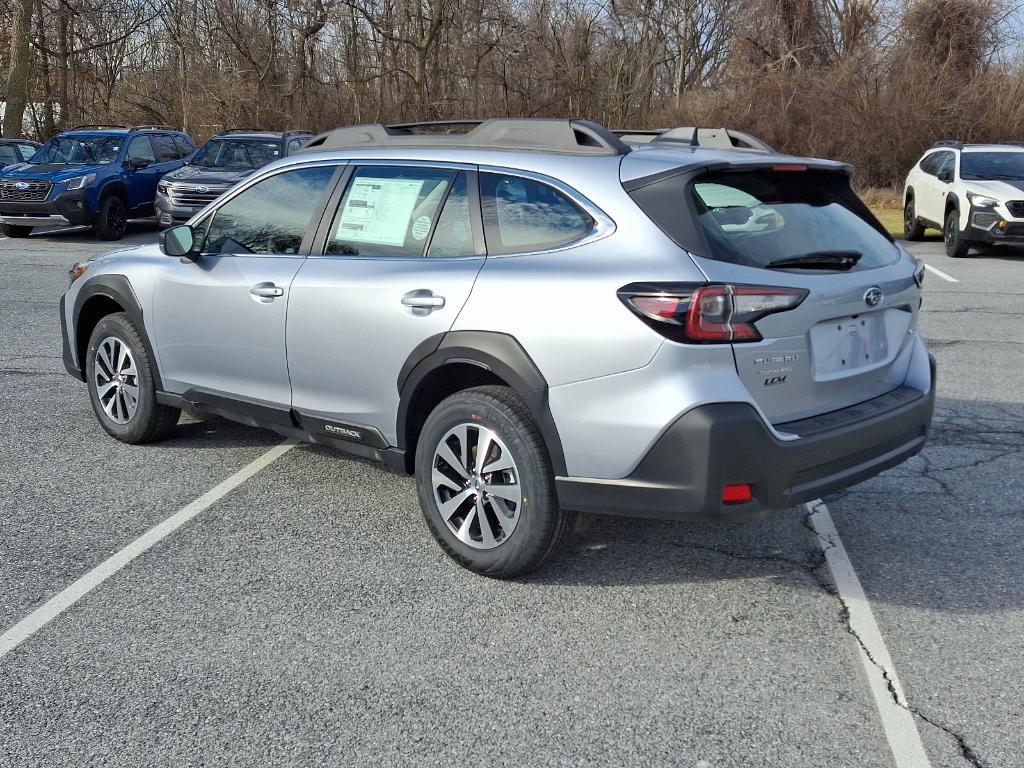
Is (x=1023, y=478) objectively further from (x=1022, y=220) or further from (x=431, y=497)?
(x=1022, y=220)

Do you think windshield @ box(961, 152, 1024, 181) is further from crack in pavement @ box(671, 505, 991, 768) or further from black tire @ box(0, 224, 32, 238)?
black tire @ box(0, 224, 32, 238)

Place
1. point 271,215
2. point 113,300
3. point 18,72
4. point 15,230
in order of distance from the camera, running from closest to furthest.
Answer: point 271,215, point 113,300, point 15,230, point 18,72

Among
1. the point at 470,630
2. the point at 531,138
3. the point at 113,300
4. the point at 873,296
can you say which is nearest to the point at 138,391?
the point at 113,300

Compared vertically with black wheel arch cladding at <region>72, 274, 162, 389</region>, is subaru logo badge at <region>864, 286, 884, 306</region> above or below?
above

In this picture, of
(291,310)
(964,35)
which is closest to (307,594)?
(291,310)

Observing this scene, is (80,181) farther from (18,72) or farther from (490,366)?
(18,72)

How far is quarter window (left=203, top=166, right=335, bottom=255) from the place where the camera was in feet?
16.6

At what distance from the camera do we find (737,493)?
12.3 feet

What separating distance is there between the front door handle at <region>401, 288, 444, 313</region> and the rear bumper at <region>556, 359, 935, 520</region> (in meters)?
0.89

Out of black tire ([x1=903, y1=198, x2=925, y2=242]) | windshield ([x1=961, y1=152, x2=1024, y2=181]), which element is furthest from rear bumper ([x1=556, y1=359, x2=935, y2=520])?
black tire ([x1=903, y1=198, x2=925, y2=242])

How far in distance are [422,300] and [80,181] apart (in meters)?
14.7

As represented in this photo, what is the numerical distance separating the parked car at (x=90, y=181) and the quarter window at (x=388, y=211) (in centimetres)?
1373

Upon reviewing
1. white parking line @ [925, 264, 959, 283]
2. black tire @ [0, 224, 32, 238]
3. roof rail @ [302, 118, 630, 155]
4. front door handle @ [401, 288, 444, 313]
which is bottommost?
white parking line @ [925, 264, 959, 283]

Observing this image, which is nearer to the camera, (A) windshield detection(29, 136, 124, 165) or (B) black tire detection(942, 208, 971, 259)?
(B) black tire detection(942, 208, 971, 259)
